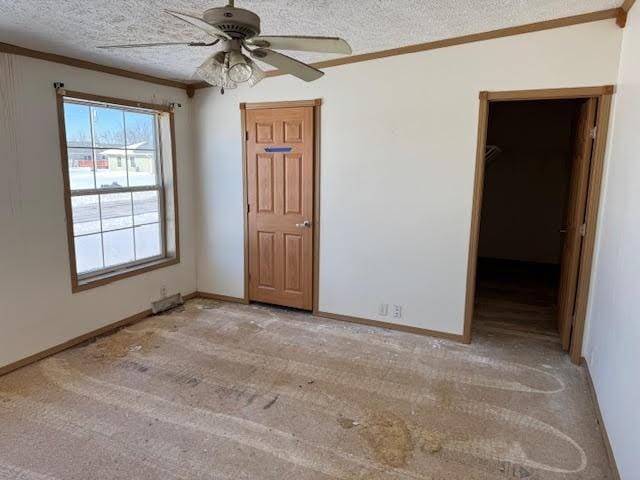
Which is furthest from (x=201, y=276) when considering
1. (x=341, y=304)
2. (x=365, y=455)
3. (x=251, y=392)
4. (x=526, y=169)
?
(x=526, y=169)

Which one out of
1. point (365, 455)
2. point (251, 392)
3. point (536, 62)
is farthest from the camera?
point (536, 62)

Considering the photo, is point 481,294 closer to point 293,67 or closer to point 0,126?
point 293,67

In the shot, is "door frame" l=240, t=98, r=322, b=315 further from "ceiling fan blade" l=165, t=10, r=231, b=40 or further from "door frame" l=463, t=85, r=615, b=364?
"ceiling fan blade" l=165, t=10, r=231, b=40

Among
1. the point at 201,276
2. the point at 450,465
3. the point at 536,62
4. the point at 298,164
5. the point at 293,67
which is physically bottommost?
the point at 450,465

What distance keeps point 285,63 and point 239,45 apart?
308 mm

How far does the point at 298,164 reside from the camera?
4004 mm

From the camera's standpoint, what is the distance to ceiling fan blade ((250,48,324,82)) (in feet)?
6.31

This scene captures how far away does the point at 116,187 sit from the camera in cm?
383

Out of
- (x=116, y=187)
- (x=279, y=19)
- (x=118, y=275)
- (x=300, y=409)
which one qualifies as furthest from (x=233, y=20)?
(x=118, y=275)

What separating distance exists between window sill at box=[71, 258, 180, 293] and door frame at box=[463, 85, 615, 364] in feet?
9.68

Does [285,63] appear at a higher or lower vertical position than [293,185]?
higher

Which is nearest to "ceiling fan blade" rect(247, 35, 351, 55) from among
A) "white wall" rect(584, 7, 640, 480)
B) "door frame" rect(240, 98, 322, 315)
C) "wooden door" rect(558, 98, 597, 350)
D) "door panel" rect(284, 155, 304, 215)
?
"white wall" rect(584, 7, 640, 480)

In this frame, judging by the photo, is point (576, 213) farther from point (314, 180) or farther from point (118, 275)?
point (118, 275)

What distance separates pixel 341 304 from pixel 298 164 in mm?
A: 1404
